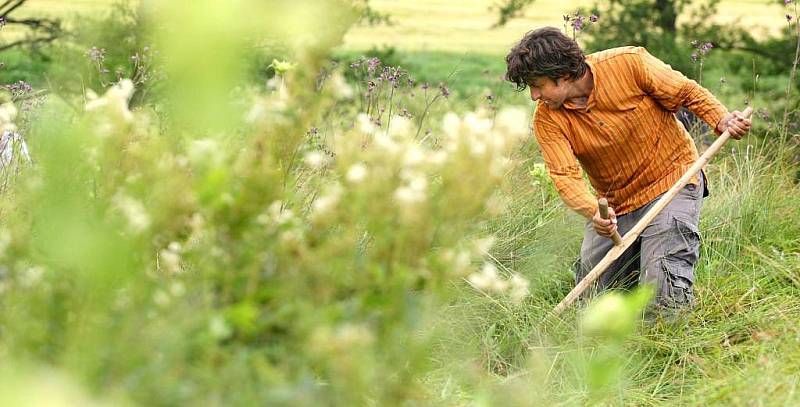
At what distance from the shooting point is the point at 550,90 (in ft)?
14.0

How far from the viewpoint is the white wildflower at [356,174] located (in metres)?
1.84

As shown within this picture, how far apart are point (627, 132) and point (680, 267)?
600 mm

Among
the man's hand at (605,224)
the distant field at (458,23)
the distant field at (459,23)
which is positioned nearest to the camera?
the man's hand at (605,224)

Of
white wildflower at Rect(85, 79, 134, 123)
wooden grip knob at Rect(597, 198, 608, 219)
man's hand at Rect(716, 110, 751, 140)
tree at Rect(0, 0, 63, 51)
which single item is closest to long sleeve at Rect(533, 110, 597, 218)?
wooden grip knob at Rect(597, 198, 608, 219)

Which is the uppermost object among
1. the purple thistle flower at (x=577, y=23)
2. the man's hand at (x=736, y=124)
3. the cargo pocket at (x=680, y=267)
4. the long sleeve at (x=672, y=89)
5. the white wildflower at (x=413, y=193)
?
the white wildflower at (x=413, y=193)

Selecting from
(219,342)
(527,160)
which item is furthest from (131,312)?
(527,160)

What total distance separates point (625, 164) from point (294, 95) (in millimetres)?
2756

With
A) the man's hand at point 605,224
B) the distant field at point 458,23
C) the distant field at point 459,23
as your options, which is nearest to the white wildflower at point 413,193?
the man's hand at point 605,224

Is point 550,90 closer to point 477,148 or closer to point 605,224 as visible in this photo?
point 605,224

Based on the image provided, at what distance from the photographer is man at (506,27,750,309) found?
13.9 feet

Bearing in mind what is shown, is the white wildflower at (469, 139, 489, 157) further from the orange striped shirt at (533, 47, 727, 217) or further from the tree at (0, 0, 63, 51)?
the tree at (0, 0, 63, 51)

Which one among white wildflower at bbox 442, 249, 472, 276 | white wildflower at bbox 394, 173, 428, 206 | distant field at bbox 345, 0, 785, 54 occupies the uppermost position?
white wildflower at bbox 394, 173, 428, 206

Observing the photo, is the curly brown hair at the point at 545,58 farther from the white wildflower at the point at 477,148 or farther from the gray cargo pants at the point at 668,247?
the white wildflower at the point at 477,148

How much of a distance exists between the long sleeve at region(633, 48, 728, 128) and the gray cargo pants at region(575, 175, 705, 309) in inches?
13.3
